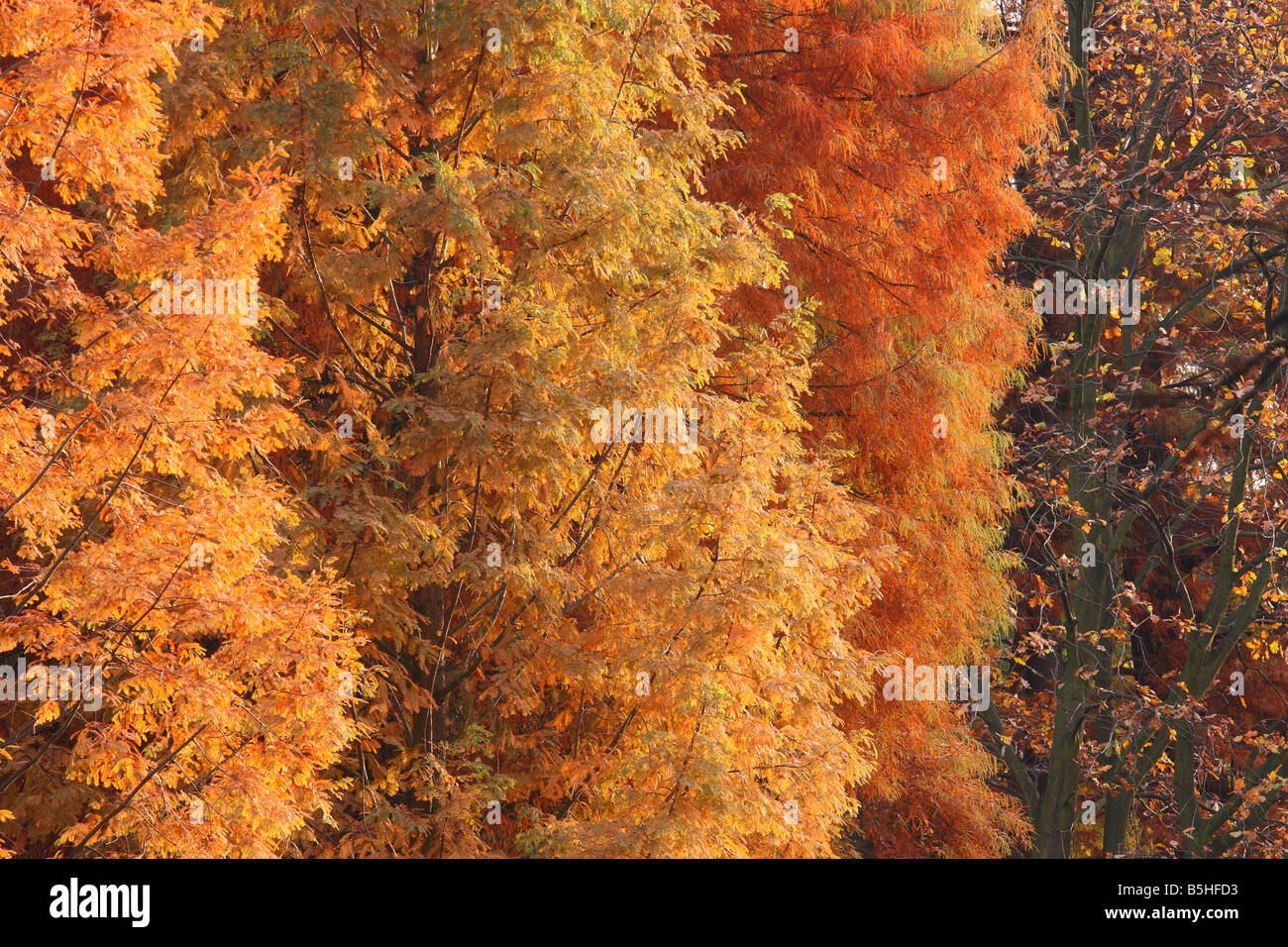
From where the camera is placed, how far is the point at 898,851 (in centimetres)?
1280

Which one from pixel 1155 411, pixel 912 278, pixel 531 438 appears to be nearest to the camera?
pixel 531 438

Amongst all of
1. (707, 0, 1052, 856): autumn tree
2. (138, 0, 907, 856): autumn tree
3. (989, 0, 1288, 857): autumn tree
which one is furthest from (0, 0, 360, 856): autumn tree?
(989, 0, 1288, 857): autumn tree

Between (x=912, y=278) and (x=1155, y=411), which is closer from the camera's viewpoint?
(x=912, y=278)

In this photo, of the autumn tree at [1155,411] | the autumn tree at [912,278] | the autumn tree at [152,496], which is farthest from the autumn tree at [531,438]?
the autumn tree at [1155,411]

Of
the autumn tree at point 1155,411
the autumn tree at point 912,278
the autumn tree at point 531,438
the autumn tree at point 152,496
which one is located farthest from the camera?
the autumn tree at point 1155,411

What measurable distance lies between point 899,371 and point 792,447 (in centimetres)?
376

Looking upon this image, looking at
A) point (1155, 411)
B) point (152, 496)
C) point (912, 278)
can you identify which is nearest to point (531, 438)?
point (152, 496)

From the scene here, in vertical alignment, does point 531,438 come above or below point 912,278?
below

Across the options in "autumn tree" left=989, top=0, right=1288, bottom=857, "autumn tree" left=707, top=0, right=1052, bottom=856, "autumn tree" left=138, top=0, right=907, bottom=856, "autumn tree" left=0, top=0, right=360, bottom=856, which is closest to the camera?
"autumn tree" left=0, top=0, right=360, bottom=856

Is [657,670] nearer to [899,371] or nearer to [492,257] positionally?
[492,257]

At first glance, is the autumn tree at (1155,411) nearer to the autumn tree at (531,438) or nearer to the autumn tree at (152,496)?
the autumn tree at (531,438)

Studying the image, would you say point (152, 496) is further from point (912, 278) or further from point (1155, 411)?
point (1155, 411)

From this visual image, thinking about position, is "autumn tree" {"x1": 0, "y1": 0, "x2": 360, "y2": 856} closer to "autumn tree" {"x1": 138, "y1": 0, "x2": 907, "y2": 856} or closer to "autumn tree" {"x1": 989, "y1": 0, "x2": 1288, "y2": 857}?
"autumn tree" {"x1": 138, "y1": 0, "x2": 907, "y2": 856}
